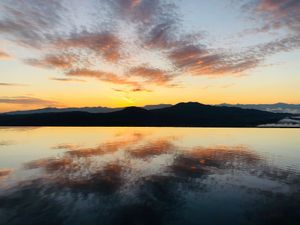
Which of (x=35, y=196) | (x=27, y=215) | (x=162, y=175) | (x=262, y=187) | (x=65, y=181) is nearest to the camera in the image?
(x=27, y=215)

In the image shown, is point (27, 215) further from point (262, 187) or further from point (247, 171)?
point (247, 171)

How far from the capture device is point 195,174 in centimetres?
3262

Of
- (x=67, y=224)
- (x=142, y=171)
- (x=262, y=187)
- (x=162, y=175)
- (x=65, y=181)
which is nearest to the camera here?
(x=67, y=224)

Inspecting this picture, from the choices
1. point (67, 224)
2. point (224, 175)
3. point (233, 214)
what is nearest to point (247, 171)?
point (224, 175)

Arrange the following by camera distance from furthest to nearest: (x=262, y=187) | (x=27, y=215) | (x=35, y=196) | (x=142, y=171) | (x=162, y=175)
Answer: (x=142, y=171) → (x=162, y=175) → (x=262, y=187) → (x=35, y=196) → (x=27, y=215)

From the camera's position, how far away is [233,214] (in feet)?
63.0

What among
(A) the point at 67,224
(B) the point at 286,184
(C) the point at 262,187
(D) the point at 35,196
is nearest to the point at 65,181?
(D) the point at 35,196

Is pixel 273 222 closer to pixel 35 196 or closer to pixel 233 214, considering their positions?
pixel 233 214

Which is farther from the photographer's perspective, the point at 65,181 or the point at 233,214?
the point at 65,181

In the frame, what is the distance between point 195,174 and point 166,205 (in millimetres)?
12323

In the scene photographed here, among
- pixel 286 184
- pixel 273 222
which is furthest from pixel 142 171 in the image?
pixel 273 222

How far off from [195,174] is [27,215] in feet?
64.1

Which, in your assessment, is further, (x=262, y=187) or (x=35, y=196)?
(x=262, y=187)

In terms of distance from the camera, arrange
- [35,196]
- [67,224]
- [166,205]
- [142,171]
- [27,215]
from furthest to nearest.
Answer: [142,171]
[35,196]
[166,205]
[27,215]
[67,224]
